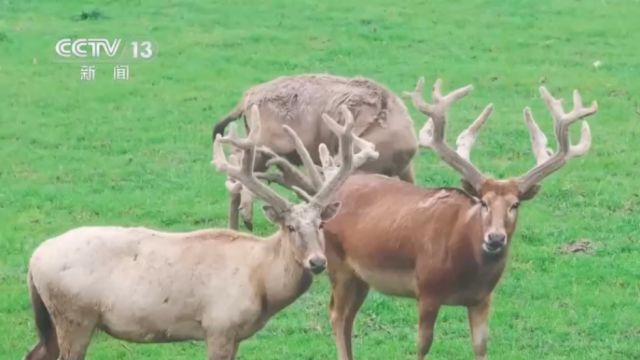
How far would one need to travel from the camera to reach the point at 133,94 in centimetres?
2214

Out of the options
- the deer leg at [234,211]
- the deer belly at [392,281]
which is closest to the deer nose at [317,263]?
the deer belly at [392,281]

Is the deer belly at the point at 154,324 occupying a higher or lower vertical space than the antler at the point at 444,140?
lower

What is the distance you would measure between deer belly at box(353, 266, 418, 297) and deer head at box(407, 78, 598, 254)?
2.23 feet

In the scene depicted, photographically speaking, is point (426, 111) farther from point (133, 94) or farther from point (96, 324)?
point (133, 94)

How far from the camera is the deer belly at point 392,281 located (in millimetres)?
11375

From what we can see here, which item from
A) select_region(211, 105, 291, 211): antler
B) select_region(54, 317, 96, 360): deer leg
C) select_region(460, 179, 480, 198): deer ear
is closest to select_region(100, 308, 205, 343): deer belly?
select_region(54, 317, 96, 360): deer leg

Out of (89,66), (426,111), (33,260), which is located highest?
(426,111)

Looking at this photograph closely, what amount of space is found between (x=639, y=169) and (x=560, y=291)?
15.9ft

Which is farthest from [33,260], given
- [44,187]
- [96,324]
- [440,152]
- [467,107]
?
[467,107]

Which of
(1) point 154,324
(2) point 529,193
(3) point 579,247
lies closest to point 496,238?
(2) point 529,193

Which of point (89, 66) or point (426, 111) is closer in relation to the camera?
point (426, 111)

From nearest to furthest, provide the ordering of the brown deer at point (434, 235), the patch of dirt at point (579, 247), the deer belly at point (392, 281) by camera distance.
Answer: the brown deer at point (434, 235) < the deer belly at point (392, 281) < the patch of dirt at point (579, 247)

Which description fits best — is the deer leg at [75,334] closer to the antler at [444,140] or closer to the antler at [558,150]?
Answer: the antler at [444,140]

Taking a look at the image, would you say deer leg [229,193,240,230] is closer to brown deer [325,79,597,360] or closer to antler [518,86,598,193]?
brown deer [325,79,597,360]
